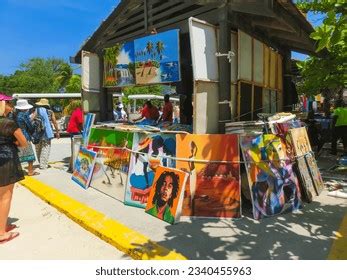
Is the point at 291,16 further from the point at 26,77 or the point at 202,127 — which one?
the point at 26,77

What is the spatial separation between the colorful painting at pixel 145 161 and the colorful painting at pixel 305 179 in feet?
7.30

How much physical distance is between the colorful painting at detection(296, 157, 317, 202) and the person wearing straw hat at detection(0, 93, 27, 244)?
14.8 feet

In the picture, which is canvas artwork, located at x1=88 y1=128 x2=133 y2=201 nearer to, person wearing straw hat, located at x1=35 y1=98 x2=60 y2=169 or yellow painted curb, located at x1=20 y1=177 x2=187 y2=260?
yellow painted curb, located at x1=20 y1=177 x2=187 y2=260

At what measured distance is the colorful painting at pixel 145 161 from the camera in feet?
19.9

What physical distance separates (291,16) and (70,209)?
18.3 feet

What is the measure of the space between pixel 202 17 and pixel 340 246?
431cm

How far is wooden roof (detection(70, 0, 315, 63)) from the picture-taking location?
6.03m

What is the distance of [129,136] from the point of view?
677cm

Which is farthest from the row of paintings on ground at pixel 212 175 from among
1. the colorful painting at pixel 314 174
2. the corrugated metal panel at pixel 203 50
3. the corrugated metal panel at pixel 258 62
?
the corrugated metal panel at pixel 258 62

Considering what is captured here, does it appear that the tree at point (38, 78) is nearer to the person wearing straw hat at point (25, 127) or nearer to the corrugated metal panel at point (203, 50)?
Answer: the person wearing straw hat at point (25, 127)

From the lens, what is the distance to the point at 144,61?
25.4ft

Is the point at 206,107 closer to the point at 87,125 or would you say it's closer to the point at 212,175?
the point at 212,175

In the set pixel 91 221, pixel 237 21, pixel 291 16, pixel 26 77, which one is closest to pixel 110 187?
pixel 91 221

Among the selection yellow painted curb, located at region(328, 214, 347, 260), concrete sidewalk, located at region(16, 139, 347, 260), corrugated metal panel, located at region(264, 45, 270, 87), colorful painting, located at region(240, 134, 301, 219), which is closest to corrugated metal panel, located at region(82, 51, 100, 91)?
concrete sidewalk, located at region(16, 139, 347, 260)
